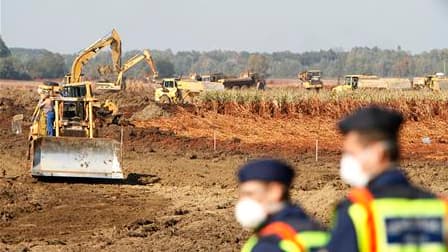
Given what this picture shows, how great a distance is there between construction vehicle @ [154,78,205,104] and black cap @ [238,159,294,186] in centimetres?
5081

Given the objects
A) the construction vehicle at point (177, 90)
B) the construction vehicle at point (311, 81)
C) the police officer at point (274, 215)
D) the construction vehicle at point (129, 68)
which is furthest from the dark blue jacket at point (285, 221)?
the construction vehicle at point (311, 81)

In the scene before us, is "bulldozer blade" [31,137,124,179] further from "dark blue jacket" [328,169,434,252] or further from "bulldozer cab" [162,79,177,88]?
"bulldozer cab" [162,79,177,88]

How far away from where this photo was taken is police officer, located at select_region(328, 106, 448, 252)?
3979mm

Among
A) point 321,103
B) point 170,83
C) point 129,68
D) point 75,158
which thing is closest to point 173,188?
point 75,158

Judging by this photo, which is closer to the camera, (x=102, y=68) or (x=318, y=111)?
(x=318, y=111)

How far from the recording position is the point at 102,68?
50.3 m

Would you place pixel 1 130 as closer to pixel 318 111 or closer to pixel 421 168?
pixel 318 111

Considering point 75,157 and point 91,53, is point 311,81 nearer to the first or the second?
point 91,53

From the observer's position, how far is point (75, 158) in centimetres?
2039

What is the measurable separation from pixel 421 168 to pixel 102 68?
29849 millimetres

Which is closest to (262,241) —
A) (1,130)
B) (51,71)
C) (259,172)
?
(259,172)

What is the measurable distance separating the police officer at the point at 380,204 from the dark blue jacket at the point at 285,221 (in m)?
0.36

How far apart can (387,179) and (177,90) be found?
52.9 metres

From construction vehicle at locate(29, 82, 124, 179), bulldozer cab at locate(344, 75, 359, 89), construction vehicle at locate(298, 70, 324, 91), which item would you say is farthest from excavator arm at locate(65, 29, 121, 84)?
construction vehicle at locate(298, 70, 324, 91)
